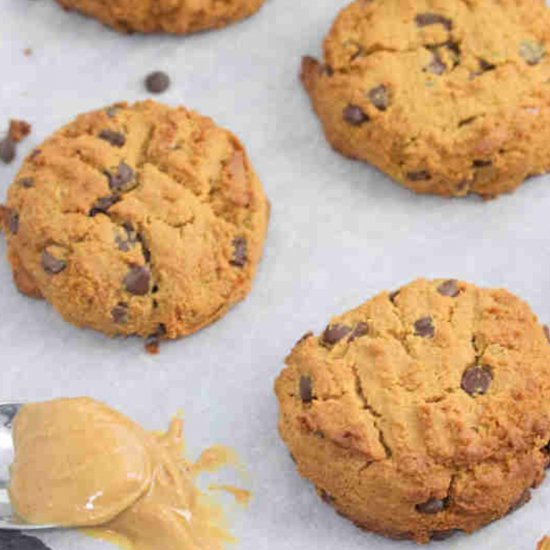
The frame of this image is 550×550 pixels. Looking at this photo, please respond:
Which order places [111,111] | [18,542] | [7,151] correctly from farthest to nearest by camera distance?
[7,151]
[111,111]
[18,542]

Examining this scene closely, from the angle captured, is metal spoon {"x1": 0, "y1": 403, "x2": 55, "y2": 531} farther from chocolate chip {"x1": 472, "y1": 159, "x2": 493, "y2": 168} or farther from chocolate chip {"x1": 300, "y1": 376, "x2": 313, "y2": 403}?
chocolate chip {"x1": 472, "y1": 159, "x2": 493, "y2": 168}

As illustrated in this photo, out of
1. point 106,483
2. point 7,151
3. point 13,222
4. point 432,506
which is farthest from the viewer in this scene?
point 7,151

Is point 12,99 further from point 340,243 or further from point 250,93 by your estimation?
point 340,243

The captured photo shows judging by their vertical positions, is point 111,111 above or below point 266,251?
above

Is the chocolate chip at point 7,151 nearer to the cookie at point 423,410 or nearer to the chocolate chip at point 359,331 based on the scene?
the cookie at point 423,410

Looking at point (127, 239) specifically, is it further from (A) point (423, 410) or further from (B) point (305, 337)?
(A) point (423, 410)

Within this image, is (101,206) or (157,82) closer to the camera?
(101,206)

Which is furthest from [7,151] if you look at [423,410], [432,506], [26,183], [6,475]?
[432,506]
